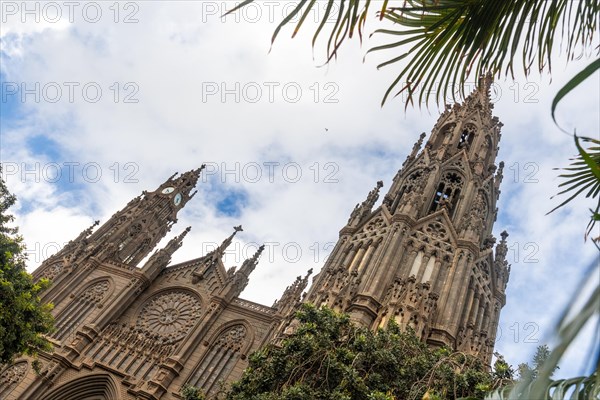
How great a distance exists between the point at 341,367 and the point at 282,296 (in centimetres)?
1520

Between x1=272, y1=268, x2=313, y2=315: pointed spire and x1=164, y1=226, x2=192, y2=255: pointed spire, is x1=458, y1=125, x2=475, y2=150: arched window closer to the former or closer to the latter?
x1=272, y1=268, x2=313, y2=315: pointed spire

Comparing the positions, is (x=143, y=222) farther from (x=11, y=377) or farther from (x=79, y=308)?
(x=11, y=377)

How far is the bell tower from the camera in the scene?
59.9 ft

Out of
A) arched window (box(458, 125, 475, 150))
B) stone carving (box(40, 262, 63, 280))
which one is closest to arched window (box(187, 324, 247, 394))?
stone carving (box(40, 262, 63, 280))

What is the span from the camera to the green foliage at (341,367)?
1090 centimetres

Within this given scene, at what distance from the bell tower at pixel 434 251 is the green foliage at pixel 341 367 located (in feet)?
13.4

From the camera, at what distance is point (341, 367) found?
11.3 meters

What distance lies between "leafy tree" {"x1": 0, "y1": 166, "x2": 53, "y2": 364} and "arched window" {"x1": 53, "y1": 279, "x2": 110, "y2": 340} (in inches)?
415

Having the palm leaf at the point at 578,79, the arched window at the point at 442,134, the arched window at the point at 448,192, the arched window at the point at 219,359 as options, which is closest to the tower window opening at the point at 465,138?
the arched window at the point at 442,134

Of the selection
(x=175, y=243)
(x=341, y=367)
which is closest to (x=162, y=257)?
(x=175, y=243)

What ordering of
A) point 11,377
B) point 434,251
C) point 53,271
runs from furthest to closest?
point 53,271, point 11,377, point 434,251

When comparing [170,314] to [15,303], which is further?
[170,314]

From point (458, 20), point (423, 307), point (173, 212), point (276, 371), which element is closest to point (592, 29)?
point (458, 20)

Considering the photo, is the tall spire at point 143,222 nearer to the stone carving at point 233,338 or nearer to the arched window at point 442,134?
the stone carving at point 233,338
